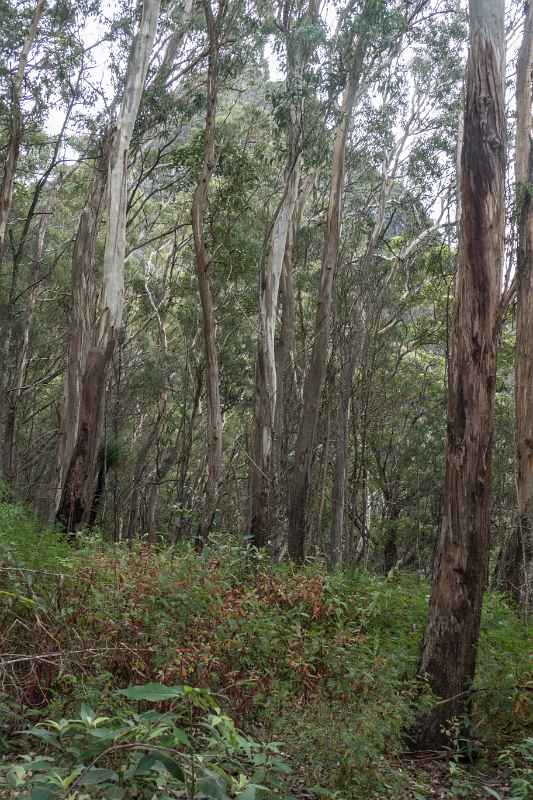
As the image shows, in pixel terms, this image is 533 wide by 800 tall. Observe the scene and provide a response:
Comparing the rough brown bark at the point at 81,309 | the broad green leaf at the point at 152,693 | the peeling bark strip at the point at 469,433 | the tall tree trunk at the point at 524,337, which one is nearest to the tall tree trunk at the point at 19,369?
the rough brown bark at the point at 81,309

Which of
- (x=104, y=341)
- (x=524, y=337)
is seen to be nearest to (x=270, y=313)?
(x=104, y=341)

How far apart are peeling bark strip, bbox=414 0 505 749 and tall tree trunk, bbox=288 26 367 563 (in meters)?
4.98

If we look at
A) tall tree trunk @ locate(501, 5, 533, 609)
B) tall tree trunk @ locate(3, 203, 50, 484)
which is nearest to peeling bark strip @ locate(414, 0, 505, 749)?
tall tree trunk @ locate(501, 5, 533, 609)

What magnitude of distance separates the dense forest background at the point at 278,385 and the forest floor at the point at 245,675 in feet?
0.10

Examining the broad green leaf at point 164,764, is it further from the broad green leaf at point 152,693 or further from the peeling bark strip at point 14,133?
the peeling bark strip at point 14,133

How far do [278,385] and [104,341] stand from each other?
3.71m

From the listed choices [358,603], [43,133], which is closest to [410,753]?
[358,603]

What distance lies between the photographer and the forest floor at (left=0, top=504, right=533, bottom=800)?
3.74 m

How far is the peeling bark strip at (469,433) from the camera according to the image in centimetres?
545

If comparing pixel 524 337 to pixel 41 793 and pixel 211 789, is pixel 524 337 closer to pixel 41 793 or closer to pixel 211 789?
pixel 211 789

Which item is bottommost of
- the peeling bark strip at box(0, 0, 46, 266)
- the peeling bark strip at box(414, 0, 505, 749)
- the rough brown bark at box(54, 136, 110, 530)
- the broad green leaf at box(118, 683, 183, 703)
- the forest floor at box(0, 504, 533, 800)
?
the forest floor at box(0, 504, 533, 800)

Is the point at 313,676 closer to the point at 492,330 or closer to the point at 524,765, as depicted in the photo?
the point at 524,765

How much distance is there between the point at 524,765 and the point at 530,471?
20.3 feet

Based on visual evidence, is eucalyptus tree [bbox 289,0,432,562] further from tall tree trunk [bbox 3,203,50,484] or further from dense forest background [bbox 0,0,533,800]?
tall tree trunk [bbox 3,203,50,484]
